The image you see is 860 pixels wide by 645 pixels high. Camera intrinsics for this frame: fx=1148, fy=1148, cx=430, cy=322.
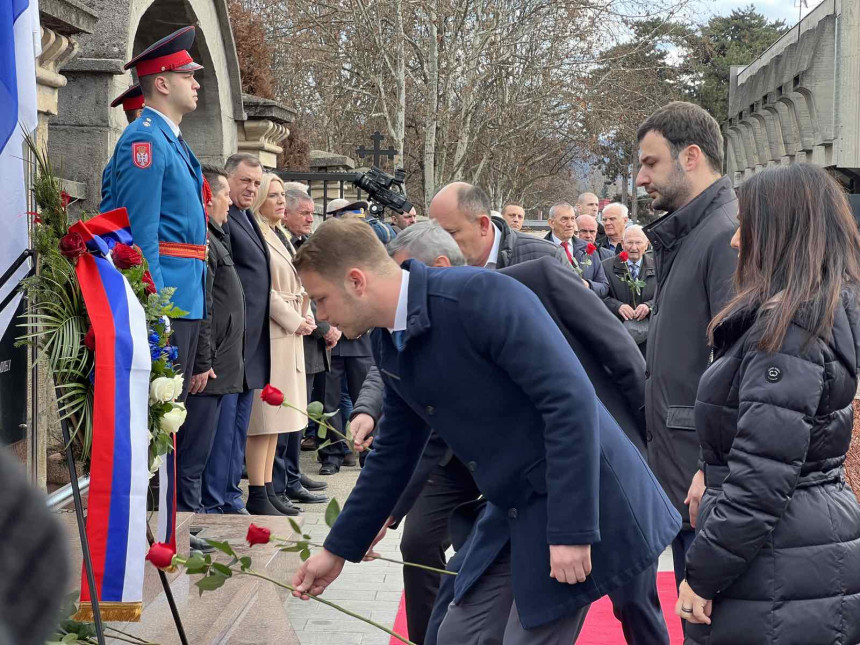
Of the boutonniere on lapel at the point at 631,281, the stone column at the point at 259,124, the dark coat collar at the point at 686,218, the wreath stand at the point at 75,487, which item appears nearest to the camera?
the wreath stand at the point at 75,487

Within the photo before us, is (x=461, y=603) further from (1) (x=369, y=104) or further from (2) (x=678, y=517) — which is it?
(1) (x=369, y=104)

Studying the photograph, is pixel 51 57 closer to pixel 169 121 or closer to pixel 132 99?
pixel 132 99

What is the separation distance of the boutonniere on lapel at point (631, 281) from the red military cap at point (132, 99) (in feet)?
18.9

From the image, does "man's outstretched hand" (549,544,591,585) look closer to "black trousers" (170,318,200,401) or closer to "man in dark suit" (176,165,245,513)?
"black trousers" (170,318,200,401)

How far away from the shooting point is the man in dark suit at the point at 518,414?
2916 millimetres

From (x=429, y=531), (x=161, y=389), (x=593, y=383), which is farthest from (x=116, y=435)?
(x=593, y=383)

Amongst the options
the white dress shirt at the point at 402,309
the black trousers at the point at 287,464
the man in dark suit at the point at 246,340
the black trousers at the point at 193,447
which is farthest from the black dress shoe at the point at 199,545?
the white dress shirt at the point at 402,309

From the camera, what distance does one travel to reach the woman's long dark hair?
3.01 meters

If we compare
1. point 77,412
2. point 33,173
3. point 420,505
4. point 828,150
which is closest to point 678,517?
point 420,505

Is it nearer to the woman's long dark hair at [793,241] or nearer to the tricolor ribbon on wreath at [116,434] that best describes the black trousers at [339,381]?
the tricolor ribbon on wreath at [116,434]

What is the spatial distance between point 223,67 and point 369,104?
71.5 ft

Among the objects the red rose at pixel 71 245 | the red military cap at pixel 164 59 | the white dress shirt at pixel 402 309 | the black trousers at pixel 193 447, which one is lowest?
the black trousers at pixel 193 447

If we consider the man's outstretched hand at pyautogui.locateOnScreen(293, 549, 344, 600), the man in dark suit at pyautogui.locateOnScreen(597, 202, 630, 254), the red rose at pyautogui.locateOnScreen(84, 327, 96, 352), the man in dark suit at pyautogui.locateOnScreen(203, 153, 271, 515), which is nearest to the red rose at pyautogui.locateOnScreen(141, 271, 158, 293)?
the red rose at pyautogui.locateOnScreen(84, 327, 96, 352)

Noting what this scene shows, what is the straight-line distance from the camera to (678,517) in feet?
10.7
